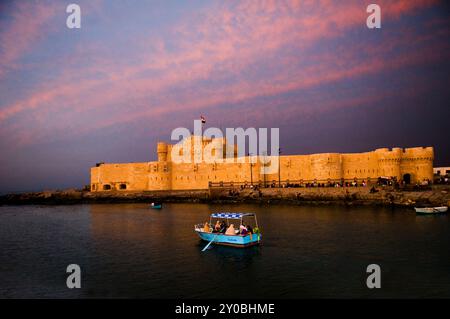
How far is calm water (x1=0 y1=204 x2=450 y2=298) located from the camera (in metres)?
12.0

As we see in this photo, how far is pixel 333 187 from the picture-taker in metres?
38.3

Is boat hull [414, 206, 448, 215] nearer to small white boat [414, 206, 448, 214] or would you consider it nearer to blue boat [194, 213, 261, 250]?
small white boat [414, 206, 448, 214]

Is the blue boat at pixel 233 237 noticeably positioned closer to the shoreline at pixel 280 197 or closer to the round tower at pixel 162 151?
the shoreline at pixel 280 197

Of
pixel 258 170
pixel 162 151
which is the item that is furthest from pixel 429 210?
pixel 162 151

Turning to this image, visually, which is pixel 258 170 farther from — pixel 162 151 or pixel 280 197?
pixel 162 151

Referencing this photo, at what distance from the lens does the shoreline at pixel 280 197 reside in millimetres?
31891

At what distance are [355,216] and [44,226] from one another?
23.2 metres

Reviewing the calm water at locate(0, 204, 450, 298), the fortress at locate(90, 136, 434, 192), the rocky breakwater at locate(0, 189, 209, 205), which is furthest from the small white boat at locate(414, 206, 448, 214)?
the rocky breakwater at locate(0, 189, 209, 205)

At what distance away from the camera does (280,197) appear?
40.0m

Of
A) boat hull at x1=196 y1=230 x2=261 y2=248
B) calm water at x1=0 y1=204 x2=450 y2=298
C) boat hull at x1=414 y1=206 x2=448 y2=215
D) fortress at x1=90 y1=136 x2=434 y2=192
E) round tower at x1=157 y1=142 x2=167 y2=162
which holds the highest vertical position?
round tower at x1=157 y1=142 x2=167 y2=162

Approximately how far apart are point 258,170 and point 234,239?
89.8 ft

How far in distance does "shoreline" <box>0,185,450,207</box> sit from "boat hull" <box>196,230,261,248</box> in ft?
60.4
